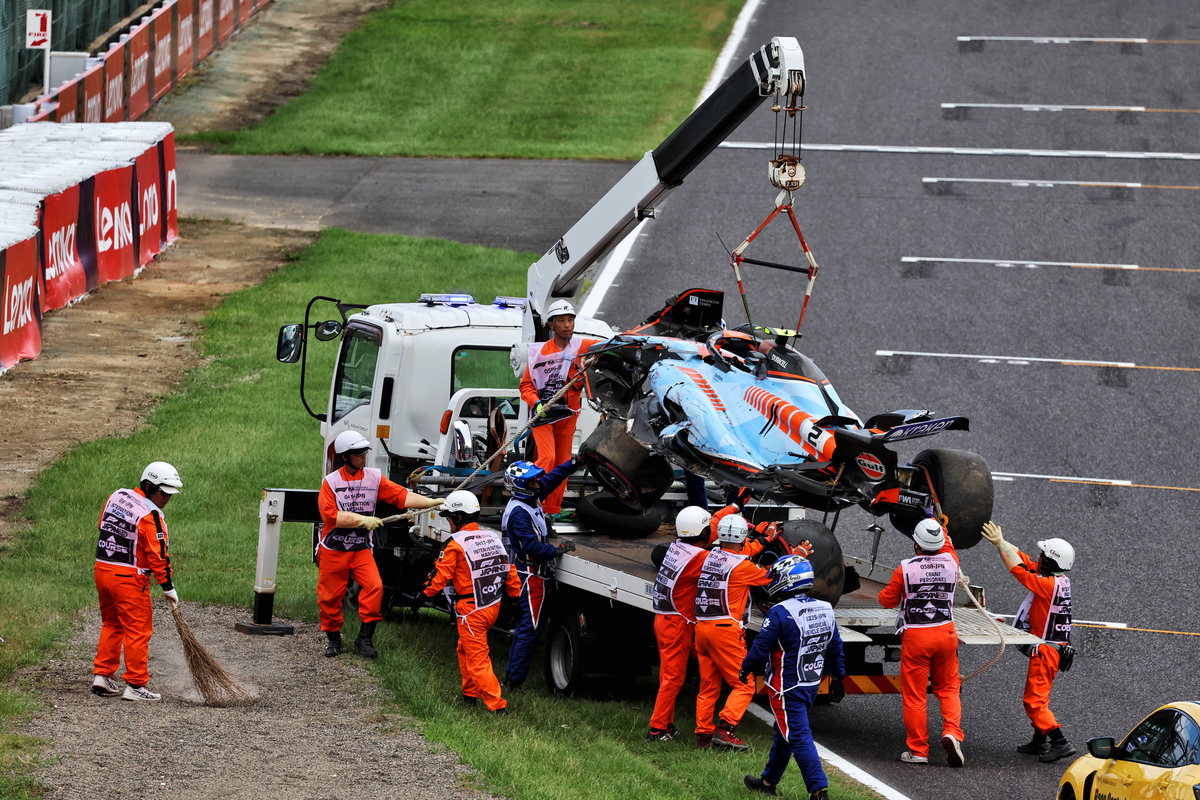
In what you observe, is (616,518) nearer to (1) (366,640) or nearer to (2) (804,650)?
(1) (366,640)

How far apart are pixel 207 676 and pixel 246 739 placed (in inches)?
43.5

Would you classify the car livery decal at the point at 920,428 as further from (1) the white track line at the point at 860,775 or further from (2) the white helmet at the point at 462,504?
(2) the white helmet at the point at 462,504

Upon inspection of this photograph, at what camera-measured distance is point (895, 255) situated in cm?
2470

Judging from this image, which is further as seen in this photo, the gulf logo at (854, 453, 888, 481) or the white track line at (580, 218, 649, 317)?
the white track line at (580, 218, 649, 317)

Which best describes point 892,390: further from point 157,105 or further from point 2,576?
point 157,105

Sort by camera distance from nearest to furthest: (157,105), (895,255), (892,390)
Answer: (892,390) < (895,255) < (157,105)

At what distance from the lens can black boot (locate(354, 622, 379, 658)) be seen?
472 inches

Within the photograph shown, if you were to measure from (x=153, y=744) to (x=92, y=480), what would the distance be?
824 cm

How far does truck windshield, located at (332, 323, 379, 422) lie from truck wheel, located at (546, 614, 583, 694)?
9.90 ft

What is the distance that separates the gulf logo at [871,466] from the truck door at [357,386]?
4878mm

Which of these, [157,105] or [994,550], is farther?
[157,105]

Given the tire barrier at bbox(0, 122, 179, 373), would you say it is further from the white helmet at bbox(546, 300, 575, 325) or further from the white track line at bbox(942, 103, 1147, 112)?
the white track line at bbox(942, 103, 1147, 112)

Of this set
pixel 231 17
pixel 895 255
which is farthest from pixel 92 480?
pixel 231 17

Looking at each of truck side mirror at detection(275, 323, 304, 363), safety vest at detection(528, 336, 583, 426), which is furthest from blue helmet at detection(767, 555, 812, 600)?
truck side mirror at detection(275, 323, 304, 363)
